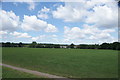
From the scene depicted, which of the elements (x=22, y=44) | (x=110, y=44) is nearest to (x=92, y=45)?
(x=110, y=44)

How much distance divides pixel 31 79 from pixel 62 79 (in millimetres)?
1676

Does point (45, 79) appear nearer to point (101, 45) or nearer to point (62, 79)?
point (62, 79)

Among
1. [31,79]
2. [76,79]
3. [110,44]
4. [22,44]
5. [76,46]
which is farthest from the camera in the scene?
[22,44]

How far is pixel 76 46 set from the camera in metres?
105

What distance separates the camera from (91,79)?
767cm

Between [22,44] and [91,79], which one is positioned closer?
[91,79]

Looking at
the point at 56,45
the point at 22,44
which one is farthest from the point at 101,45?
the point at 22,44

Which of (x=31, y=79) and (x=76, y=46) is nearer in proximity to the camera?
(x=31, y=79)

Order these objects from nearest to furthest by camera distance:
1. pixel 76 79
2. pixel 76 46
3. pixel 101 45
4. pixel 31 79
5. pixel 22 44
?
pixel 31 79 → pixel 76 79 → pixel 101 45 → pixel 76 46 → pixel 22 44

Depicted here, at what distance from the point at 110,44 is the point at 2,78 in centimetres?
8262

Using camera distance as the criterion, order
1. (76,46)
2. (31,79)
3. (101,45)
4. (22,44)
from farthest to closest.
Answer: (22,44), (76,46), (101,45), (31,79)

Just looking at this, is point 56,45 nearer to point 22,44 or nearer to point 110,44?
point 22,44

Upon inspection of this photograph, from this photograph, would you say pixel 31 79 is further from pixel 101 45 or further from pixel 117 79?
pixel 101 45

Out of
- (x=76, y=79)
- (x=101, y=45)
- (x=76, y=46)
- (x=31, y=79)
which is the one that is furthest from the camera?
(x=76, y=46)
